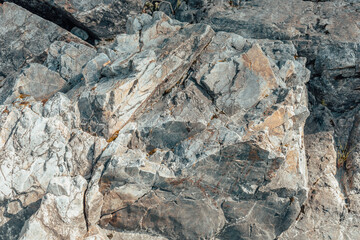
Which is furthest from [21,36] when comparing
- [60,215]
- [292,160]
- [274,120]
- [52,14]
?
[292,160]

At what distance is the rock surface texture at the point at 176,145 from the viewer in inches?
396

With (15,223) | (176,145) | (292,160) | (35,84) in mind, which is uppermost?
(35,84)

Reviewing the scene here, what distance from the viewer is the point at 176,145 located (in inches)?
418

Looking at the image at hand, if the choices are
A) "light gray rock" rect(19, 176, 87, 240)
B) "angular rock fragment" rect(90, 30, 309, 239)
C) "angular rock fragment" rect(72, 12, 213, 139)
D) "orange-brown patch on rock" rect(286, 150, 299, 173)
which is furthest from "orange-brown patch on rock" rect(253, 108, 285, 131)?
"light gray rock" rect(19, 176, 87, 240)

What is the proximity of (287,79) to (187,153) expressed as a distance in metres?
5.03

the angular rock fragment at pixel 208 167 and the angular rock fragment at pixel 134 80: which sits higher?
the angular rock fragment at pixel 134 80

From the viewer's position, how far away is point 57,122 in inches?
418

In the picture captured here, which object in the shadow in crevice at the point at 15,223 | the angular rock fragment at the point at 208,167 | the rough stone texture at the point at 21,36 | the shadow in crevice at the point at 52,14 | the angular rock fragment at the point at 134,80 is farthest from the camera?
the shadow in crevice at the point at 52,14

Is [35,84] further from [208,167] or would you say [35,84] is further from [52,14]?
[208,167]

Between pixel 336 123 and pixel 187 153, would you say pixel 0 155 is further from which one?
pixel 336 123

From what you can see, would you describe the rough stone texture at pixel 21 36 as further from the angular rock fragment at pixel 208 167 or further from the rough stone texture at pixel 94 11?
the angular rock fragment at pixel 208 167

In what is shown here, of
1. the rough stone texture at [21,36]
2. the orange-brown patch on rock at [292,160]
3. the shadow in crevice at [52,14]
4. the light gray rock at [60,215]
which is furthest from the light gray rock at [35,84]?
the orange-brown patch on rock at [292,160]

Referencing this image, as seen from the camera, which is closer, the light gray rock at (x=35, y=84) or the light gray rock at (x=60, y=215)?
the light gray rock at (x=60, y=215)

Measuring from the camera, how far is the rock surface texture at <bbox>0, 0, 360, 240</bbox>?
10.1 metres
